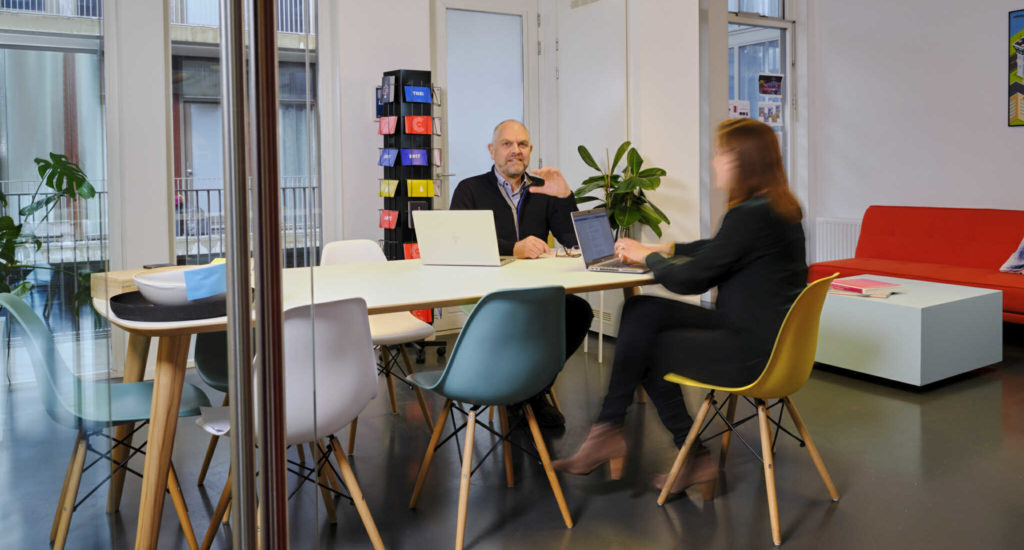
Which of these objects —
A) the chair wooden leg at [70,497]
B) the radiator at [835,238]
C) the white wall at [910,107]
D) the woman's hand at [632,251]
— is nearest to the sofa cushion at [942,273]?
the white wall at [910,107]

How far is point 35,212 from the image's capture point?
30.0 inches

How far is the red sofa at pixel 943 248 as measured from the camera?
543 cm

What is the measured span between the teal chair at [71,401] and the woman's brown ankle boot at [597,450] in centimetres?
240

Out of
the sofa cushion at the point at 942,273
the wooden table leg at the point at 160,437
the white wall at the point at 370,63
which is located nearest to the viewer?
the wooden table leg at the point at 160,437

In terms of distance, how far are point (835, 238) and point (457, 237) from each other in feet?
18.0

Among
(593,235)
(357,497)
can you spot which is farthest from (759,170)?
(357,497)

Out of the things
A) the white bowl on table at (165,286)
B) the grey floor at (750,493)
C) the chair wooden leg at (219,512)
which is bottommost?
the grey floor at (750,493)

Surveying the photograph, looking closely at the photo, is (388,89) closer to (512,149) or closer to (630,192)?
(512,149)

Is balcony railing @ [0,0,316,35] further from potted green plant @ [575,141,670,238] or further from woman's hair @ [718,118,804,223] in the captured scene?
potted green plant @ [575,141,670,238]

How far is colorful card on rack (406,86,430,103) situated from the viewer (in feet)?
17.8

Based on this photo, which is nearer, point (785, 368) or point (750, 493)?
point (785, 368)

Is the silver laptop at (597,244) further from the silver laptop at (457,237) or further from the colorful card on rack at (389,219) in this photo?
the colorful card on rack at (389,219)

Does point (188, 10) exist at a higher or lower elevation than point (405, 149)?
lower

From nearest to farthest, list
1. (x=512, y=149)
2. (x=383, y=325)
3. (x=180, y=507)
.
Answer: (x=180, y=507) < (x=383, y=325) < (x=512, y=149)
